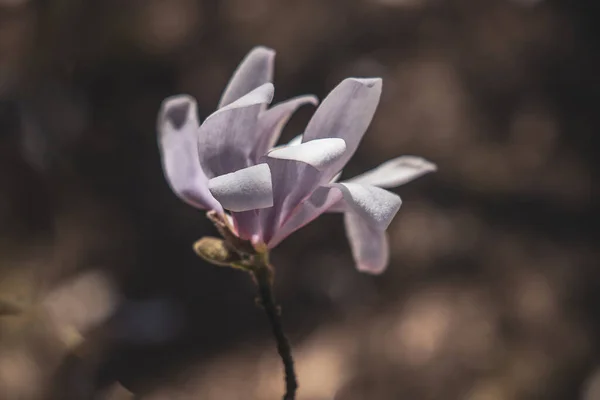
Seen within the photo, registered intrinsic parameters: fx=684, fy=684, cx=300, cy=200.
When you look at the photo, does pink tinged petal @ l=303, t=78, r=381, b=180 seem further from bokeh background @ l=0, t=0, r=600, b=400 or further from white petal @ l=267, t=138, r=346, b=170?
bokeh background @ l=0, t=0, r=600, b=400

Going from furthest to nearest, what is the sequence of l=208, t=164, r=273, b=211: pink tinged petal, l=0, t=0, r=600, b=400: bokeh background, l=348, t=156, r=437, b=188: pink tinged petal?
l=0, t=0, r=600, b=400: bokeh background < l=348, t=156, r=437, b=188: pink tinged petal < l=208, t=164, r=273, b=211: pink tinged petal

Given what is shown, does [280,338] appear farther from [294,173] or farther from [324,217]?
[324,217]

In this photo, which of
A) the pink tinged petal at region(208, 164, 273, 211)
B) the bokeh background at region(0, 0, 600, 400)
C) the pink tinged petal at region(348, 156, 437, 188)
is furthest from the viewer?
the bokeh background at region(0, 0, 600, 400)

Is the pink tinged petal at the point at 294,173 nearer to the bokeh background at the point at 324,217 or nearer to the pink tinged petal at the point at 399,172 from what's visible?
the pink tinged petal at the point at 399,172

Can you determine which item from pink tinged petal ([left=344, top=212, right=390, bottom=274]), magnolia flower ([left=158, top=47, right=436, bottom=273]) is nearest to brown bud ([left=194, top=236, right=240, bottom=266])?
magnolia flower ([left=158, top=47, right=436, bottom=273])

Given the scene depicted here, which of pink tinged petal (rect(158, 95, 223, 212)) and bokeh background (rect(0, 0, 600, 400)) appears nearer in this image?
pink tinged petal (rect(158, 95, 223, 212))

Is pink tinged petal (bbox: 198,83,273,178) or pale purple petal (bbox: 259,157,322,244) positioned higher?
pink tinged petal (bbox: 198,83,273,178)

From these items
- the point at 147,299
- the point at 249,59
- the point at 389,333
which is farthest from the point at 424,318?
the point at 249,59
